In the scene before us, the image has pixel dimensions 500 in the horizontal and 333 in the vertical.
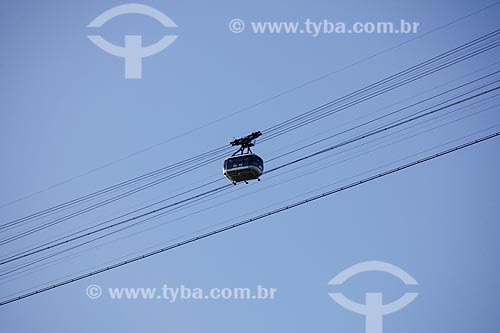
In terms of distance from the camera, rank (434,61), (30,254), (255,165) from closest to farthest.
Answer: (255,165), (30,254), (434,61)

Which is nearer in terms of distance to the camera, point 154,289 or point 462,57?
point 154,289

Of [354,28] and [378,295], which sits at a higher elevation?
[354,28]

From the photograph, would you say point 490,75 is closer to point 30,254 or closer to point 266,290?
point 266,290

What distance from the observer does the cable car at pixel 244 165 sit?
49062mm

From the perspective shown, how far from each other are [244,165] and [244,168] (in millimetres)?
173

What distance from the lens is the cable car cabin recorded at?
49.0 m

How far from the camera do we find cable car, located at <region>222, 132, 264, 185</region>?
161ft

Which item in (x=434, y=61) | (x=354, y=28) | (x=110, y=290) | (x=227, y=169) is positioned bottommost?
(x=110, y=290)

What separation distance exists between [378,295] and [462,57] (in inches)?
539

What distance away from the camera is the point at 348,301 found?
5409cm

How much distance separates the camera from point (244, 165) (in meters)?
49.2

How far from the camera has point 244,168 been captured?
4906cm

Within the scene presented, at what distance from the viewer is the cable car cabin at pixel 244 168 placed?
49.0 meters

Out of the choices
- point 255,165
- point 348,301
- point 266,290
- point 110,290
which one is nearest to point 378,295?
point 348,301
